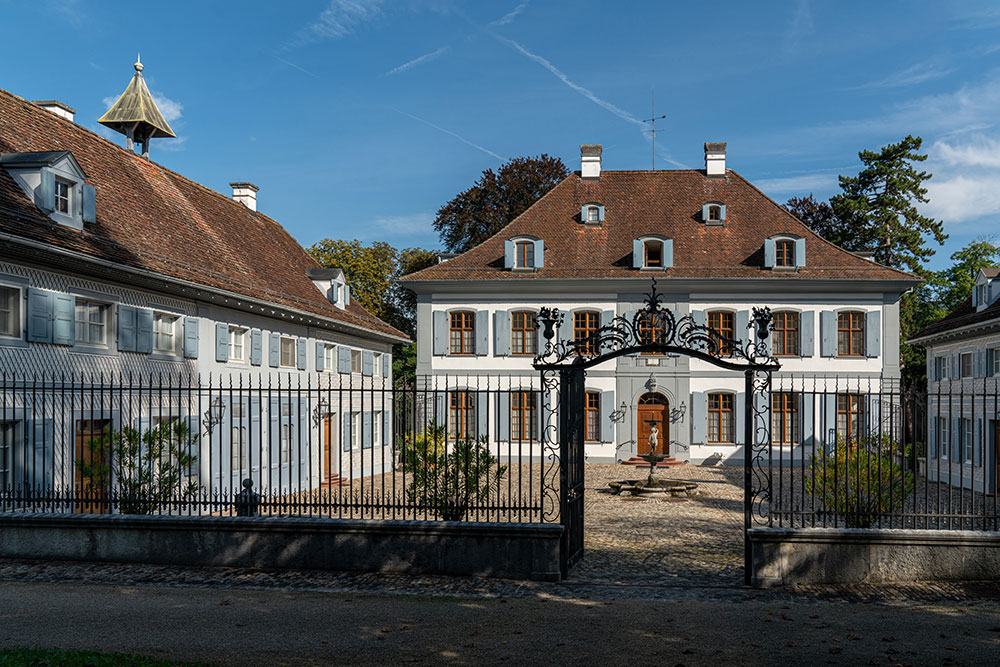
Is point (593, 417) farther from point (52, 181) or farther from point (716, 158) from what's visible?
point (52, 181)

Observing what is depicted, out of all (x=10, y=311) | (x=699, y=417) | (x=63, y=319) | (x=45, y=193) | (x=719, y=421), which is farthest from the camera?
(x=719, y=421)

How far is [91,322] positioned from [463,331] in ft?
58.3

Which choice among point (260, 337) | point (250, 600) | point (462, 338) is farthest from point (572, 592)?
point (462, 338)

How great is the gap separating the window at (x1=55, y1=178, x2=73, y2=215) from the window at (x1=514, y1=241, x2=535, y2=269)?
1836 cm

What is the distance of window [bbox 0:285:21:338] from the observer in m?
14.6

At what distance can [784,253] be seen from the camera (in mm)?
32812

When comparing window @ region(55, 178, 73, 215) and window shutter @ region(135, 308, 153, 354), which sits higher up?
window @ region(55, 178, 73, 215)

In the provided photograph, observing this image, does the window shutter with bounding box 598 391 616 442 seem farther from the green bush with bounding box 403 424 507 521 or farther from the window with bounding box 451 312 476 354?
the green bush with bounding box 403 424 507 521

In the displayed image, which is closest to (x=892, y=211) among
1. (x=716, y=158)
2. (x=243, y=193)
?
(x=716, y=158)

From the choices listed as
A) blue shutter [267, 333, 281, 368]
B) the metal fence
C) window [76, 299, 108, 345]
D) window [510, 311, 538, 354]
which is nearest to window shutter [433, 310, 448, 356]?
window [510, 311, 538, 354]

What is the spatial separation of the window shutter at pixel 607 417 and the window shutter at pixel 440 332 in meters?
6.07

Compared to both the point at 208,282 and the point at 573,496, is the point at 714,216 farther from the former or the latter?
the point at 573,496

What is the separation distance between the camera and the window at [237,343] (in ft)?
72.3

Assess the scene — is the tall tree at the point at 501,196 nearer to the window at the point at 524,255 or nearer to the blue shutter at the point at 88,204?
Result: the window at the point at 524,255
